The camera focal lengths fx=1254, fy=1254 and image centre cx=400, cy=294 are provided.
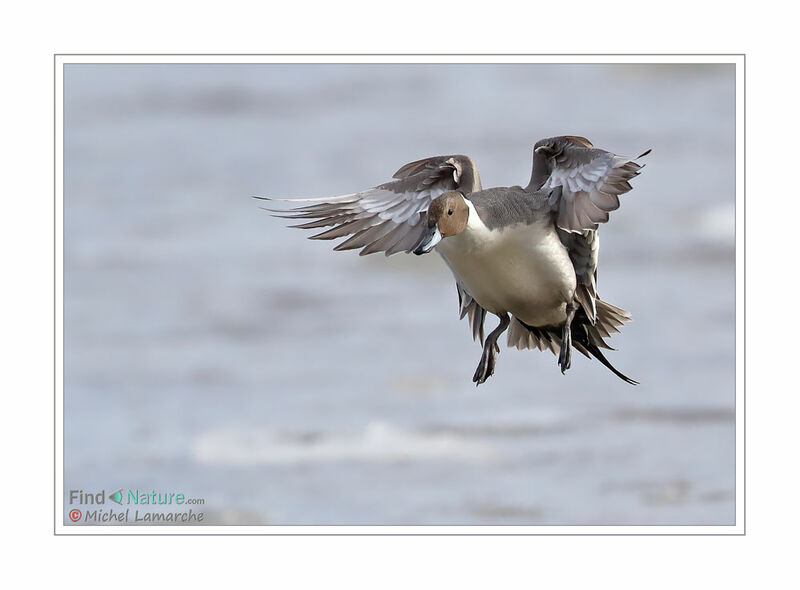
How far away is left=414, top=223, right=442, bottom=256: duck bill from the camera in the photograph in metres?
5.01

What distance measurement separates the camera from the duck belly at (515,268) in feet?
18.7

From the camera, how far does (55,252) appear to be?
8.30 meters

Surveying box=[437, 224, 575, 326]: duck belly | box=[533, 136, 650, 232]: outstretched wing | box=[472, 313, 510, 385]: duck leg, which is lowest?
box=[472, 313, 510, 385]: duck leg

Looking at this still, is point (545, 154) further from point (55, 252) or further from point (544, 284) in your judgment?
point (55, 252)

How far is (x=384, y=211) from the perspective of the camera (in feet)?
18.1

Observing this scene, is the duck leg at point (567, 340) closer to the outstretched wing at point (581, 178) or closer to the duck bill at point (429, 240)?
the outstretched wing at point (581, 178)

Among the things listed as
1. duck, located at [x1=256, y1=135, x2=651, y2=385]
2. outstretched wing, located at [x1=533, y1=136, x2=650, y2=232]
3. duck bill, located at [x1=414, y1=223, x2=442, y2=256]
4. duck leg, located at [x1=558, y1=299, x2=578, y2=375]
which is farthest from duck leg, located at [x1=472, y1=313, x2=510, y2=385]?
duck bill, located at [x1=414, y1=223, x2=442, y2=256]

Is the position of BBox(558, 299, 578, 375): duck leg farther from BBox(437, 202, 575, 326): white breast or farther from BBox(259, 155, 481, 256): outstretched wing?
BBox(259, 155, 481, 256): outstretched wing

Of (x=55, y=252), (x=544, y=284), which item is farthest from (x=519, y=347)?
(x=55, y=252)

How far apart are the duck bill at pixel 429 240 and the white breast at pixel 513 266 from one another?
0.86 feet

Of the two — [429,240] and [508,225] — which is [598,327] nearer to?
[508,225]

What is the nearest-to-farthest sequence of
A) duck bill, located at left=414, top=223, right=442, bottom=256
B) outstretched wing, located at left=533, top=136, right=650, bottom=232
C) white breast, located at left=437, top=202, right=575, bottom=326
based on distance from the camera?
duck bill, located at left=414, top=223, right=442, bottom=256
outstretched wing, located at left=533, top=136, right=650, bottom=232
white breast, located at left=437, top=202, right=575, bottom=326

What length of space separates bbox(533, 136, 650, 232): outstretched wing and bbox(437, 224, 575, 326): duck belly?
203 millimetres

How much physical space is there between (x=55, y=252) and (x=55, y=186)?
17.8 inches
